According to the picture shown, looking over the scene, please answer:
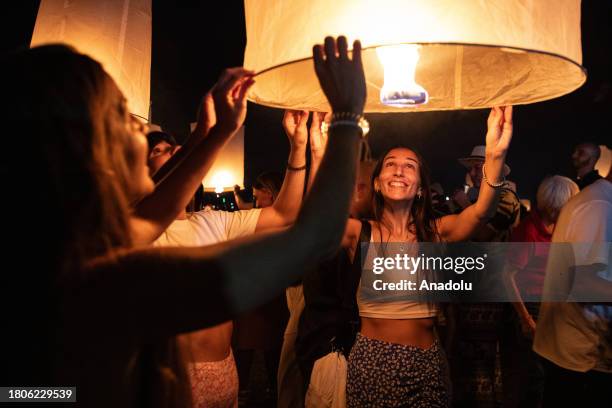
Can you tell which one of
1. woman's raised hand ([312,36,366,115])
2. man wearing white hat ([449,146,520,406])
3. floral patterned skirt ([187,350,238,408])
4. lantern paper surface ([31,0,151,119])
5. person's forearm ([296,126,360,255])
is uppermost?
lantern paper surface ([31,0,151,119])

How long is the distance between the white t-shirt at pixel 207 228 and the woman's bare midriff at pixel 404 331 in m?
0.95

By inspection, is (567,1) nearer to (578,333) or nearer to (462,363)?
(578,333)

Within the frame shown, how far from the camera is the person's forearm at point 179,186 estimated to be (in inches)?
51.7

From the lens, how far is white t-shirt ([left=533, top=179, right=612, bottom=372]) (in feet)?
9.84

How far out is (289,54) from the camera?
1.14 m

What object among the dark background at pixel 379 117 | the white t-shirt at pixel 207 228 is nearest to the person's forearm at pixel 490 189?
the white t-shirt at pixel 207 228

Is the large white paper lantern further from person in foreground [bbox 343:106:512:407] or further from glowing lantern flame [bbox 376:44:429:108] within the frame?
glowing lantern flame [bbox 376:44:429:108]

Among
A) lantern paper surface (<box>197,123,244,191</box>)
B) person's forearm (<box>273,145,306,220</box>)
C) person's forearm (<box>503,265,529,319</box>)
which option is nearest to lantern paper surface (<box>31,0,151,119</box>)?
person's forearm (<box>273,145,306,220</box>)

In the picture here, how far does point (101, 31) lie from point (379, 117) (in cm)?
1595

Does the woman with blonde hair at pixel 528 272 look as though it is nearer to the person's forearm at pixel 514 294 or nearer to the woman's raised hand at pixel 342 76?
the person's forearm at pixel 514 294

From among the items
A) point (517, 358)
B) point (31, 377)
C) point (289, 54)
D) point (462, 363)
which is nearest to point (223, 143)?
point (289, 54)

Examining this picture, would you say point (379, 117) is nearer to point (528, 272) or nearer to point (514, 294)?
point (528, 272)

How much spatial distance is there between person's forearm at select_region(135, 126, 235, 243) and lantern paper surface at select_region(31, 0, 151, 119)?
0.89 m

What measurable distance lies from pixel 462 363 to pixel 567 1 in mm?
3762
